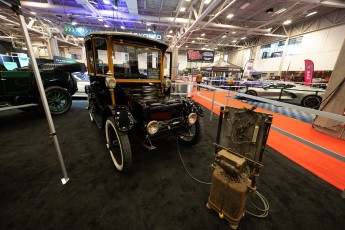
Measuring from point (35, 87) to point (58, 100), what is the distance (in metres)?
0.64

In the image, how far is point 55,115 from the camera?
457 cm

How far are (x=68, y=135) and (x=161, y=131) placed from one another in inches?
101

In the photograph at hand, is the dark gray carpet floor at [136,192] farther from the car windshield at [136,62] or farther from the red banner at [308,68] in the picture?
the red banner at [308,68]

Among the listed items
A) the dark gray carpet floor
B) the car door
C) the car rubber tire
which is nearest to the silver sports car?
the car rubber tire

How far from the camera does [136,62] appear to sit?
2.96m

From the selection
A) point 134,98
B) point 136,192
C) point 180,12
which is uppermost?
point 180,12

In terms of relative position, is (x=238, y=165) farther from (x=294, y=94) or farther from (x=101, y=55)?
(x=294, y=94)

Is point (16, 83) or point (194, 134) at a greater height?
point (16, 83)

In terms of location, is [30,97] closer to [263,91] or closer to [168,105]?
[168,105]

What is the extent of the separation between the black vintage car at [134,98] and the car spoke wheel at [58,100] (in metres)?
2.13

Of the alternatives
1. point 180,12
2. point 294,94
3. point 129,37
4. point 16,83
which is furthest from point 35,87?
point 294,94

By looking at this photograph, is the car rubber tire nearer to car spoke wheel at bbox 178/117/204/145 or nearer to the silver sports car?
the silver sports car

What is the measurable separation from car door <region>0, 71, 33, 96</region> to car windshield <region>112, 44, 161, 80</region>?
3206 mm

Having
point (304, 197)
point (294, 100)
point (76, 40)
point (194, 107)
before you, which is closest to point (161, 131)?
point (194, 107)
